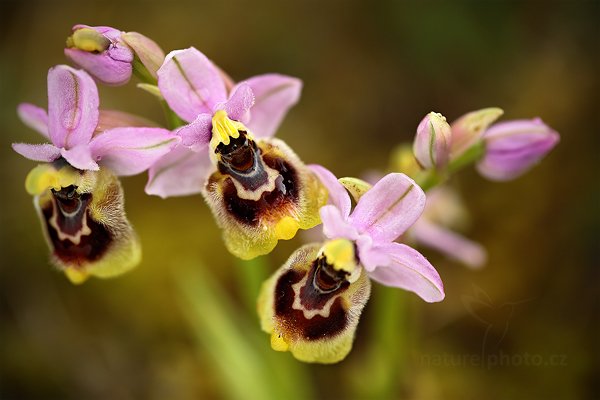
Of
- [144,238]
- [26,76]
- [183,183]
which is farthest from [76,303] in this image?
[183,183]

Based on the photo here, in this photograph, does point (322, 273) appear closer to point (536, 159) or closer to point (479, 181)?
point (536, 159)

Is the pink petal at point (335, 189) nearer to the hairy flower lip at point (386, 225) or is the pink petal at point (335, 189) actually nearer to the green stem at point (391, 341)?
the hairy flower lip at point (386, 225)

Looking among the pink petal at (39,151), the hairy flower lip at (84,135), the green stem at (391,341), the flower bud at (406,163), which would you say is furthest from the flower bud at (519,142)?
the pink petal at (39,151)

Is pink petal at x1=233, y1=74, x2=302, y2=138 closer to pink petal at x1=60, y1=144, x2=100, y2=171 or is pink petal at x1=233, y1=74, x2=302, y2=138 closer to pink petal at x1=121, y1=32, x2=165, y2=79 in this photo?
pink petal at x1=121, y1=32, x2=165, y2=79

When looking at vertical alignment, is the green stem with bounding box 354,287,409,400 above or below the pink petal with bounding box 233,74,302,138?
below

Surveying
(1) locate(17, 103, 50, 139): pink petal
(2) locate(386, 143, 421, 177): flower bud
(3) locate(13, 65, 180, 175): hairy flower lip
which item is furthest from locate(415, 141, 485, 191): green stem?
(1) locate(17, 103, 50, 139): pink petal

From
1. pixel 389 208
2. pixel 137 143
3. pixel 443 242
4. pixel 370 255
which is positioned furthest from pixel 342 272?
pixel 443 242

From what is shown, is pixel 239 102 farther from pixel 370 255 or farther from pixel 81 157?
pixel 370 255
